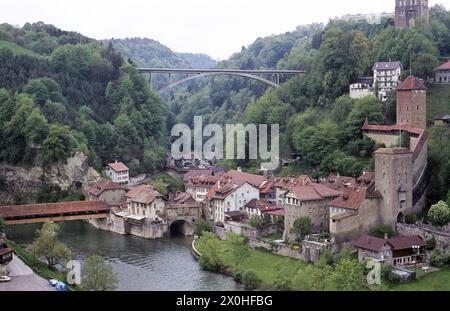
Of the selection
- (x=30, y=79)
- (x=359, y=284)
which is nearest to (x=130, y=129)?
(x=30, y=79)

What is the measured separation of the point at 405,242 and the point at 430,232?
69.7 inches

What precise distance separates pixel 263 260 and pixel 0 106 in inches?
1363

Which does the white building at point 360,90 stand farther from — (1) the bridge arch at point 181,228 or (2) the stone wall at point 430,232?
(2) the stone wall at point 430,232

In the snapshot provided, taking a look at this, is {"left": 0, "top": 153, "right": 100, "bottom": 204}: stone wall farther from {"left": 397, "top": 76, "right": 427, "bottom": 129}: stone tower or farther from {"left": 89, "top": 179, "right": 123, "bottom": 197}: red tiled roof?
{"left": 397, "top": 76, "right": 427, "bottom": 129}: stone tower

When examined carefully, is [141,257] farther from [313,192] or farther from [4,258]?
[313,192]

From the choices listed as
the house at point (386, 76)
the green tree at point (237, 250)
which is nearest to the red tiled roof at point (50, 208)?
the green tree at point (237, 250)

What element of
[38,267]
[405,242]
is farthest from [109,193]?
[405,242]

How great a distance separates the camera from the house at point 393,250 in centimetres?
3222

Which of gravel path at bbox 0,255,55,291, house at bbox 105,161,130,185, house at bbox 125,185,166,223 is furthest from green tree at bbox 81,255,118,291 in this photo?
house at bbox 105,161,130,185

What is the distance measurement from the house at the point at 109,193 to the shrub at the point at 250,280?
66.0 feet

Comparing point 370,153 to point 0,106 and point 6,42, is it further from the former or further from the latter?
point 6,42

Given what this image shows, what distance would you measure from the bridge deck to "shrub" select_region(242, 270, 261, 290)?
18253 millimetres

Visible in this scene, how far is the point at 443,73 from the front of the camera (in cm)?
5303
